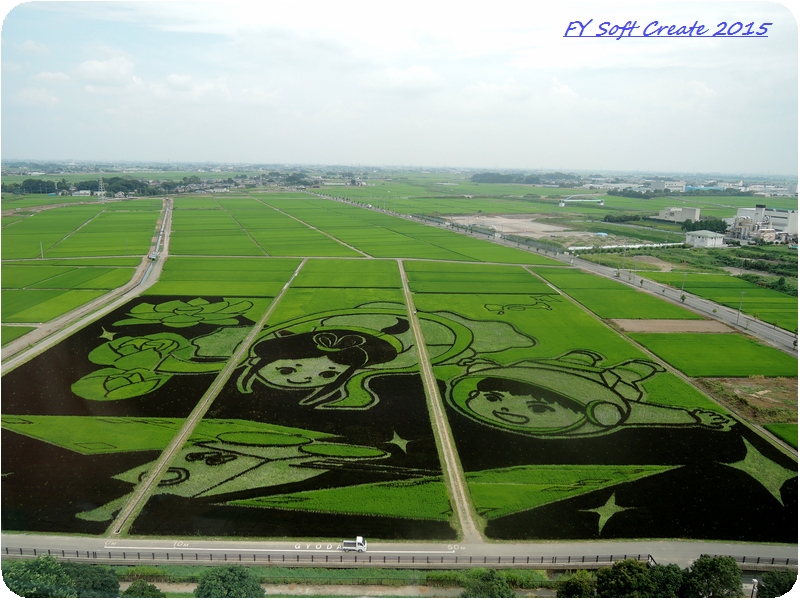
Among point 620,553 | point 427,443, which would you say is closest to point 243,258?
point 427,443

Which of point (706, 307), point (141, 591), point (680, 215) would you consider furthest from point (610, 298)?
point (680, 215)

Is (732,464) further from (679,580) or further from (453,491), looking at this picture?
(453,491)

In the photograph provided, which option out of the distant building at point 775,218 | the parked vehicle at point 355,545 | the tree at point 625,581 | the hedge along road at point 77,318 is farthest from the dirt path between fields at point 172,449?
the distant building at point 775,218

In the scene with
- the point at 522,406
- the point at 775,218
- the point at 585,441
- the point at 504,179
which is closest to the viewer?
the point at 585,441

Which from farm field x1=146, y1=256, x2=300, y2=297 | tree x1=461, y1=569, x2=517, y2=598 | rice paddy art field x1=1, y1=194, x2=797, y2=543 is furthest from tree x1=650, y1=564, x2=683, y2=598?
farm field x1=146, y1=256, x2=300, y2=297

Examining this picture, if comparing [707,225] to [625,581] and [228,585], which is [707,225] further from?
[228,585]
